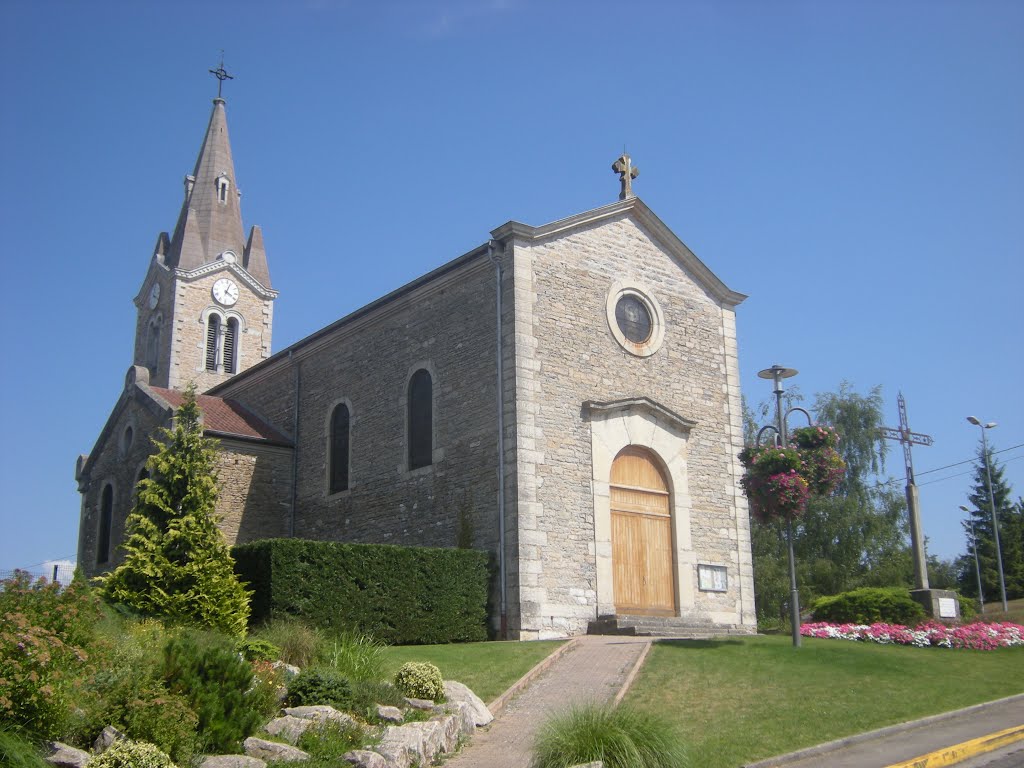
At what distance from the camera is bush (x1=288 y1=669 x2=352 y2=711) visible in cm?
1062

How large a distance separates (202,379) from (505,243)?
22.0 metres

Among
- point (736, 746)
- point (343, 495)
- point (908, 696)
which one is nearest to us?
point (736, 746)

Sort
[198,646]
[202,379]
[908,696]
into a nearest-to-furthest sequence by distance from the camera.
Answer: [198,646] → [908,696] → [202,379]

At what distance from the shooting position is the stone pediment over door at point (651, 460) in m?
19.6

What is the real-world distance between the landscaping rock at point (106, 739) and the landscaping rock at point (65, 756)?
0.59 ft

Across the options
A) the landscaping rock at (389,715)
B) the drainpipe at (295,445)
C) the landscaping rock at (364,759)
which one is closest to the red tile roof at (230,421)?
the drainpipe at (295,445)

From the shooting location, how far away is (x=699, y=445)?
72.3ft

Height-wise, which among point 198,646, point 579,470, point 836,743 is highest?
point 579,470

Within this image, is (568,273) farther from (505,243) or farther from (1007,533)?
(1007,533)

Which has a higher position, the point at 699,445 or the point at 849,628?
the point at 699,445

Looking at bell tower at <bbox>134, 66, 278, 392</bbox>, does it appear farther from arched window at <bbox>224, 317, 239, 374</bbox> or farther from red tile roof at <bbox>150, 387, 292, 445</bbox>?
red tile roof at <bbox>150, 387, 292, 445</bbox>

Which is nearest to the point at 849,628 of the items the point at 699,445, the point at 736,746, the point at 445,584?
the point at 699,445

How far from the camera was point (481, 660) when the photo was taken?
48.8 ft

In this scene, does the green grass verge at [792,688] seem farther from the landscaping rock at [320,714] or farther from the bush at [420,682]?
the landscaping rock at [320,714]
